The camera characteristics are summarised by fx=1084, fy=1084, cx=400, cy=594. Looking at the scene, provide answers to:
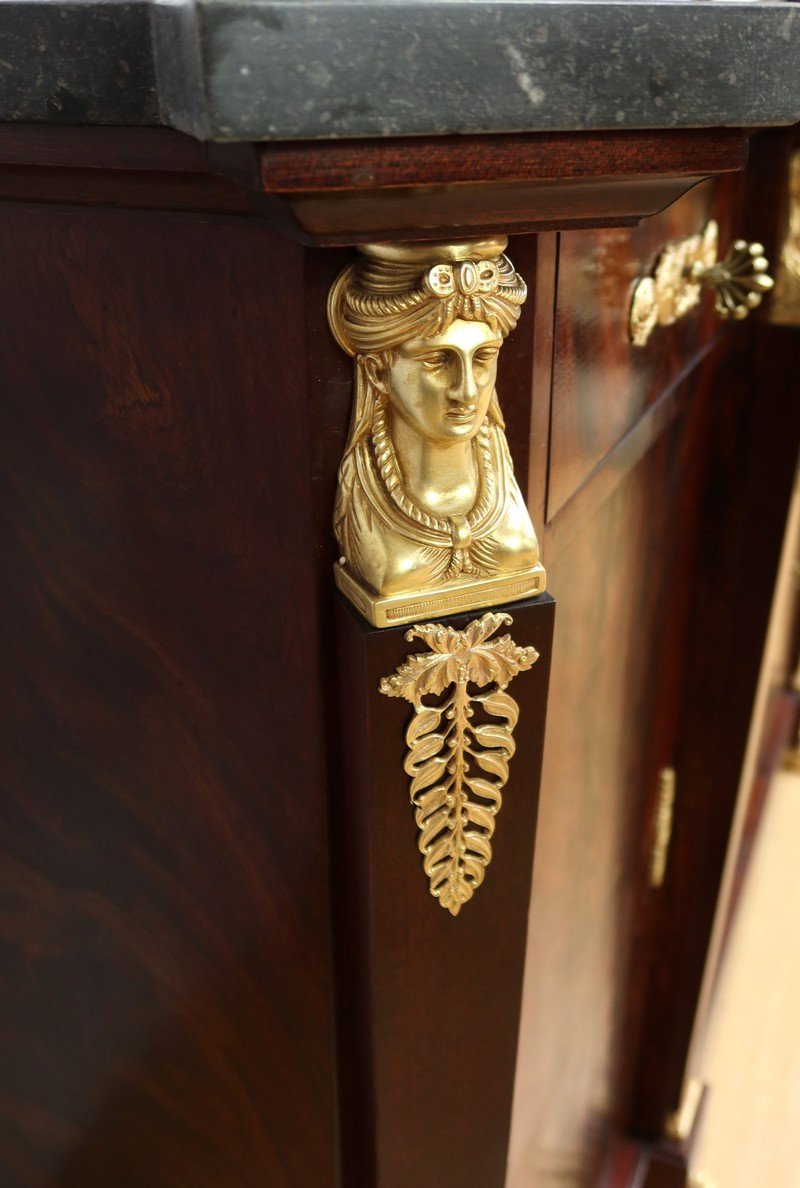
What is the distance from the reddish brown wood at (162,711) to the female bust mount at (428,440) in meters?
0.02

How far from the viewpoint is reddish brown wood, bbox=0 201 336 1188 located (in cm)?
29

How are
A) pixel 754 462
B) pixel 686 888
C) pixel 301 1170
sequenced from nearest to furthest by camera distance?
1. pixel 301 1170
2. pixel 754 462
3. pixel 686 888

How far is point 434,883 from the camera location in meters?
0.35

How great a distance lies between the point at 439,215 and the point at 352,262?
28 millimetres

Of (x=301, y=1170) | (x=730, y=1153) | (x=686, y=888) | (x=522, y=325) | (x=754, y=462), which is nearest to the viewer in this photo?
(x=522, y=325)

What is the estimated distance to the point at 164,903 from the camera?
1.29ft

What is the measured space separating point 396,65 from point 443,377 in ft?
0.27

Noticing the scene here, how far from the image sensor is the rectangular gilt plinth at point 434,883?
311 millimetres

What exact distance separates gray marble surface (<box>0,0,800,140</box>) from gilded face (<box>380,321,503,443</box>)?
6 centimetres

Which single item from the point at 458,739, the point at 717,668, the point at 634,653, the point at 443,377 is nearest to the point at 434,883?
the point at 458,739

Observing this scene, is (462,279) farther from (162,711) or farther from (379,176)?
(162,711)

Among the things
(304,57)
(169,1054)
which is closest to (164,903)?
(169,1054)

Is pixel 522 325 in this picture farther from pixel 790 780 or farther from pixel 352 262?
pixel 790 780

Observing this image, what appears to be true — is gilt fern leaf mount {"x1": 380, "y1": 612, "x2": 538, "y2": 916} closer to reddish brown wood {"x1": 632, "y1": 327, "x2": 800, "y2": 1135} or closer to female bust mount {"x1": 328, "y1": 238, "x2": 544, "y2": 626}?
female bust mount {"x1": 328, "y1": 238, "x2": 544, "y2": 626}
